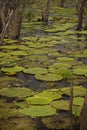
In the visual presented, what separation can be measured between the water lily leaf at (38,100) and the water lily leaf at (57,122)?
0.29 meters

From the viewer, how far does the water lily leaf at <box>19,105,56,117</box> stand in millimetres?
2838

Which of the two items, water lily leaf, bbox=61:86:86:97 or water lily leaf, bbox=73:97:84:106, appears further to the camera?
water lily leaf, bbox=61:86:86:97

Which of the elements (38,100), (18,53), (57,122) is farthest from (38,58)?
(57,122)

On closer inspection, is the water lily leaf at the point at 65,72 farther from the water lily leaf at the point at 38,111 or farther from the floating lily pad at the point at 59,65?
the water lily leaf at the point at 38,111

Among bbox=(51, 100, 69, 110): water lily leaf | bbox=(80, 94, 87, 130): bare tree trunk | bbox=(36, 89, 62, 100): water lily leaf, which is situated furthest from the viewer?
bbox=(36, 89, 62, 100): water lily leaf

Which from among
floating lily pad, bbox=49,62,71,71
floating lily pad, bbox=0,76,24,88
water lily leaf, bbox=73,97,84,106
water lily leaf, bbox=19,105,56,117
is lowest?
water lily leaf, bbox=19,105,56,117

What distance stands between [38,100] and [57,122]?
447 mm

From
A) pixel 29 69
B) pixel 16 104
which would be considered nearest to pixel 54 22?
pixel 29 69

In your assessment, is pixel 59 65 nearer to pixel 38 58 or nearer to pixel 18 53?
pixel 38 58

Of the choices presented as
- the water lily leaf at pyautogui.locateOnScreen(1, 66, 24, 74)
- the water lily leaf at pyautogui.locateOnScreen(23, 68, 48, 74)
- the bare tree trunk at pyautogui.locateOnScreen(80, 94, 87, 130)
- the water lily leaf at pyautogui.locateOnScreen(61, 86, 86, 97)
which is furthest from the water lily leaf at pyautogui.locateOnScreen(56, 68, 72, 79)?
the bare tree trunk at pyautogui.locateOnScreen(80, 94, 87, 130)

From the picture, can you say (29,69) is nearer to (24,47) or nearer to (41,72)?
(41,72)

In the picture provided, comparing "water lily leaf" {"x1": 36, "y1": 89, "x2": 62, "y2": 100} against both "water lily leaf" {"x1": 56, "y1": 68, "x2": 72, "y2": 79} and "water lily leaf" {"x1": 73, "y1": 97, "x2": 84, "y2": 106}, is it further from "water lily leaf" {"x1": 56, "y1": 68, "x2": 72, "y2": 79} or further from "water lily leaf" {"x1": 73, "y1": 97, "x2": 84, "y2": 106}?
"water lily leaf" {"x1": 56, "y1": 68, "x2": 72, "y2": 79}

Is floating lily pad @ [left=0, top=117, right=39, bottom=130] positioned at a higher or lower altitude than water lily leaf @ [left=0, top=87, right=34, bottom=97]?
lower

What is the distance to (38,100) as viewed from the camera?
123 inches
